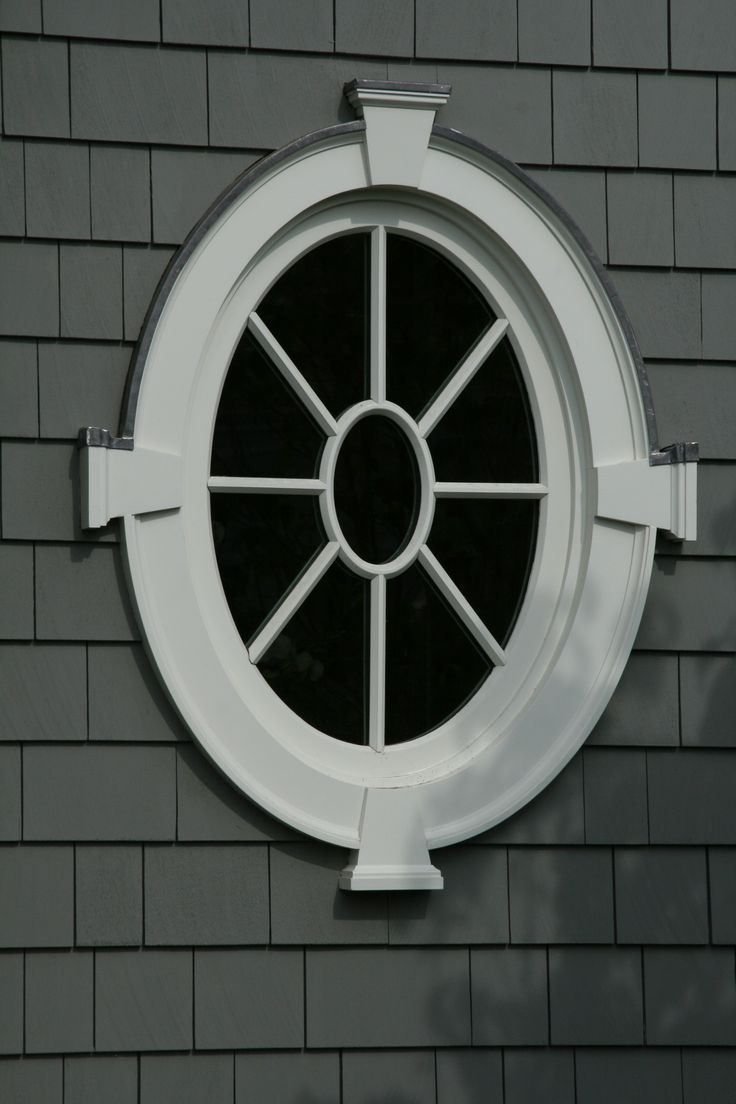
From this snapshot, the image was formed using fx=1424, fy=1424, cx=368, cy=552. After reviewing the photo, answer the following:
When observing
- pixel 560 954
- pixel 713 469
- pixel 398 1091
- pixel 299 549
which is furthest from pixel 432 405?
pixel 398 1091

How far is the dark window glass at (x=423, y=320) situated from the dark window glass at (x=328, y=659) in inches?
17.3

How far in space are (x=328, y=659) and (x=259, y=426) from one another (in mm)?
532

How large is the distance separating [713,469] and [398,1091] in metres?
1.54

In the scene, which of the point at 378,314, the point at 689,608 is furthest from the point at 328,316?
the point at 689,608

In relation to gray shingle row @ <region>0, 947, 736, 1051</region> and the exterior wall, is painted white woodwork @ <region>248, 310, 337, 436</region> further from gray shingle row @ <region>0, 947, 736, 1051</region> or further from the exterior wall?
gray shingle row @ <region>0, 947, 736, 1051</region>

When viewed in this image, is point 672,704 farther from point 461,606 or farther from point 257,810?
point 257,810

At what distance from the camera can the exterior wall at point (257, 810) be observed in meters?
2.92

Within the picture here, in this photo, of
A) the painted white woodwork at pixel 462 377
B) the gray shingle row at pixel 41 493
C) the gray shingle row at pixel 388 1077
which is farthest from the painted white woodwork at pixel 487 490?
the gray shingle row at pixel 388 1077

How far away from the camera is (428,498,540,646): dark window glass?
3.20 m

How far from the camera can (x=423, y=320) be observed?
3219 millimetres

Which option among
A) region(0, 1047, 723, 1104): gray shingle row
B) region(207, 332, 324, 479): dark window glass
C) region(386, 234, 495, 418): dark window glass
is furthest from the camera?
region(386, 234, 495, 418): dark window glass

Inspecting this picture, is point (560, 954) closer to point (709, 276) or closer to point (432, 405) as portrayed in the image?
point (432, 405)

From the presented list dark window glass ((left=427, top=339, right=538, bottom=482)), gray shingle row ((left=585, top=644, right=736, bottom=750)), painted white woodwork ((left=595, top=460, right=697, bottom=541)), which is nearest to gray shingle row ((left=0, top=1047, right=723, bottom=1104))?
gray shingle row ((left=585, top=644, right=736, bottom=750))

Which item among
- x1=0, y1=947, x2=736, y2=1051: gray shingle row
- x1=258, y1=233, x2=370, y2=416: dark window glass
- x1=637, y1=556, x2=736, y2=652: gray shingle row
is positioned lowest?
x1=0, y1=947, x2=736, y2=1051: gray shingle row
